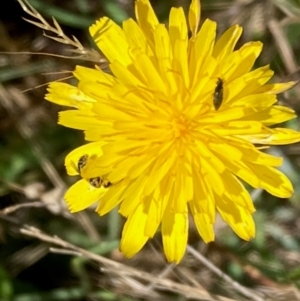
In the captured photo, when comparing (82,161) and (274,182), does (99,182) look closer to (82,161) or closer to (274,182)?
(82,161)

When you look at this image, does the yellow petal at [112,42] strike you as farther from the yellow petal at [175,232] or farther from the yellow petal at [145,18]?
the yellow petal at [175,232]

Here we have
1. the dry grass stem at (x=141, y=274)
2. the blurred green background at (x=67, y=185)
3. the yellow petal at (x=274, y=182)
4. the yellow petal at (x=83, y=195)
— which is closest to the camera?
the yellow petal at (x=274, y=182)

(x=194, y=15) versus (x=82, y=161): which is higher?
(x=194, y=15)

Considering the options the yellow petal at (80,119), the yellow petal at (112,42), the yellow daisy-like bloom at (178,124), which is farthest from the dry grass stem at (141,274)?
the yellow petal at (112,42)

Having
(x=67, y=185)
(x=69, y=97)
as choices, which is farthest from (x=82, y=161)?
(x=67, y=185)

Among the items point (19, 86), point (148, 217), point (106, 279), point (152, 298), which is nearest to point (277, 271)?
point (152, 298)

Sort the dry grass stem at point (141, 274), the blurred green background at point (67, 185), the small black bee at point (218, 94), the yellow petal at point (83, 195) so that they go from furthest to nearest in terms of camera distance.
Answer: the blurred green background at point (67, 185), the dry grass stem at point (141, 274), the yellow petal at point (83, 195), the small black bee at point (218, 94)

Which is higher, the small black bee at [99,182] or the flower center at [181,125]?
the flower center at [181,125]

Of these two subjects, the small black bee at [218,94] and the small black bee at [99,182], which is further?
the small black bee at [99,182]

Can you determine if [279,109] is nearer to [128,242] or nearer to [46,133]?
[128,242]
